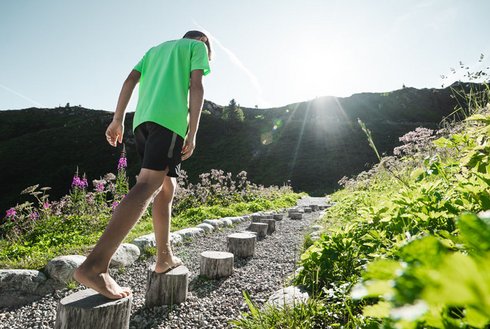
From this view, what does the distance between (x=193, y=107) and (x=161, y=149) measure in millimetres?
447

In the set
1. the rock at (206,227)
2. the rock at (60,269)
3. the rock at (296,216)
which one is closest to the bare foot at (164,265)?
the rock at (60,269)

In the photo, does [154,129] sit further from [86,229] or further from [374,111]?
[374,111]

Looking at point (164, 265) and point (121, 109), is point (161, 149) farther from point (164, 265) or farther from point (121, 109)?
point (164, 265)

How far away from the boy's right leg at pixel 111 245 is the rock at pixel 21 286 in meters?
1.58

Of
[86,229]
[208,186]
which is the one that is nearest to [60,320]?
[86,229]

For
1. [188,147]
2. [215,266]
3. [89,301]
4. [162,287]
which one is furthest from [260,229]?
[89,301]

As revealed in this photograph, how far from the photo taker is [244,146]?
133 feet

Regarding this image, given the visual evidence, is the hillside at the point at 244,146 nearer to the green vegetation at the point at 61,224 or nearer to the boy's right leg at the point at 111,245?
the green vegetation at the point at 61,224

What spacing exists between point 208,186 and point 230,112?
158 feet

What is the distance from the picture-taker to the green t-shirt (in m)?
2.12

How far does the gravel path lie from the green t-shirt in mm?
1405

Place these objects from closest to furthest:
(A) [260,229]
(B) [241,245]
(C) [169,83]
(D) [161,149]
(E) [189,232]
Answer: (D) [161,149], (C) [169,83], (B) [241,245], (E) [189,232], (A) [260,229]

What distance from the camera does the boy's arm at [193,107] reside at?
2256 mm

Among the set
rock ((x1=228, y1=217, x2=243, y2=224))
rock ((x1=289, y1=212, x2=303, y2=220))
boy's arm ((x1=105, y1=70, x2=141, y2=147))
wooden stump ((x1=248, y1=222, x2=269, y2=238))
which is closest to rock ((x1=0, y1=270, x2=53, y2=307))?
boy's arm ((x1=105, y1=70, x2=141, y2=147))
